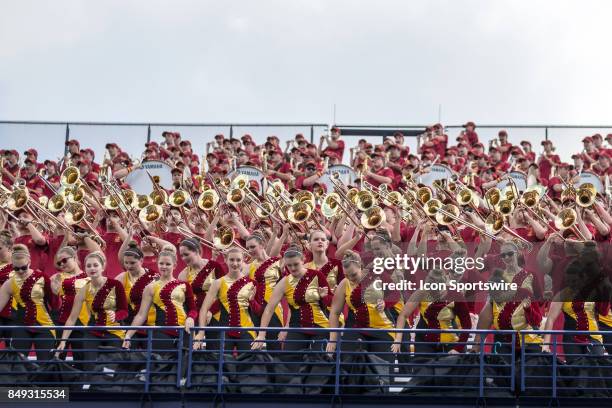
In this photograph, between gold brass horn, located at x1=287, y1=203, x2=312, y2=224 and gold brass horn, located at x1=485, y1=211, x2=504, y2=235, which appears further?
gold brass horn, located at x1=287, y1=203, x2=312, y2=224

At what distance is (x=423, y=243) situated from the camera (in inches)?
495

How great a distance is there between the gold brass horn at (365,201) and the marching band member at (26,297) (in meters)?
3.51

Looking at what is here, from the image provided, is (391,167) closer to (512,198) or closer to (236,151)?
(236,151)

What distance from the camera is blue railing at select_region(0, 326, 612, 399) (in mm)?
10062

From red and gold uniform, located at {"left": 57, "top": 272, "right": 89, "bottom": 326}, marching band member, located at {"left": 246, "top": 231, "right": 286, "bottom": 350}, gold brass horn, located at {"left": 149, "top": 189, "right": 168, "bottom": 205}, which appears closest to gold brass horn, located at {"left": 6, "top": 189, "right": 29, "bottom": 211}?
gold brass horn, located at {"left": 149, "top": 189, "right": 168, "bottom": 205}

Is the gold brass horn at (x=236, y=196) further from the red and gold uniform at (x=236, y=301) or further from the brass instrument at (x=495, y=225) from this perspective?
the red and gold uniform at (x=236, y=301)

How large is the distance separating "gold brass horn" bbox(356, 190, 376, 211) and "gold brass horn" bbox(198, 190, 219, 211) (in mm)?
1777

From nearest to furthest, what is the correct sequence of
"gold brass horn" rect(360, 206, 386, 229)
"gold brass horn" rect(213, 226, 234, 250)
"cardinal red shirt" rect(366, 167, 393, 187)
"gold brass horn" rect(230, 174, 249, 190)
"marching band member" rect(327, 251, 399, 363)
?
"marching band member" rect(327, 251, 399, 363) < "gold brass horn" rect(213, 226, 234, 250) < "gold brass horn" rect(360, 206, 386, 229) < "gold brass horn" rect(230, 174, 249, 190) < "cardinal red shirt" rect(366, 167, 393, 187)

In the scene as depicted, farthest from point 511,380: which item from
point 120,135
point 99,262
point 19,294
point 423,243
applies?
point 120,135

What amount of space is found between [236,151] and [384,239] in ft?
24.0

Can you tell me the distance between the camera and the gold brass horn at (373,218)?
511 inches

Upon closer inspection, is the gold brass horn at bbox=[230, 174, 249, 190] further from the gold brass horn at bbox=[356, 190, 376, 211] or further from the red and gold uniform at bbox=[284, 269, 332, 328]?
the red and gold uniform at bbox=[284, 269, 332, 328]

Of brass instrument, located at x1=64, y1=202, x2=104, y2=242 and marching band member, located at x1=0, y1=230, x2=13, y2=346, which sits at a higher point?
brass instrument, located at x1=64, y1=202, x2=104, y2=242

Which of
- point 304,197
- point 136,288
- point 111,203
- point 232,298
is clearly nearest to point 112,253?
point 111,203
